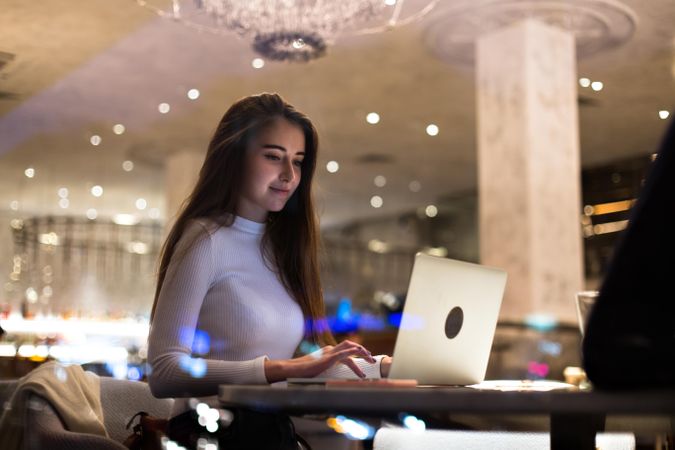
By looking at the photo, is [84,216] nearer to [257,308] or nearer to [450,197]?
[450,197]

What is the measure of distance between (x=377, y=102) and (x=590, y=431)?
21.9 feet

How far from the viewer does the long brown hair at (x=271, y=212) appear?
1.97 metres

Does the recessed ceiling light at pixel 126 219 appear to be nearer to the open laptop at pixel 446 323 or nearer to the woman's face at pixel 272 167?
the woman's face at pixel 272 167

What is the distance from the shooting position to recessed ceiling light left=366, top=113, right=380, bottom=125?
28.0 ft

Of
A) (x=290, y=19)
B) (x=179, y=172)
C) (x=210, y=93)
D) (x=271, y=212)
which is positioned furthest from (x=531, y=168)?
(x=179, y=172)

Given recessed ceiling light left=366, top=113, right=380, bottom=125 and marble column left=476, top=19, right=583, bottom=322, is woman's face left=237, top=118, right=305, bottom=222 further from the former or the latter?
recessed ceiling light left=366, top=113, right=380, bottom=125

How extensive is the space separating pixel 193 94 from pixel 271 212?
19.1 ft

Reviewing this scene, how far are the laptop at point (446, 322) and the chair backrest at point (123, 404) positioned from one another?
842 millimetres

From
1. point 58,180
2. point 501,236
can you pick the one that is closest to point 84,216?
point 58,180

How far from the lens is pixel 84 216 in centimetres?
1192

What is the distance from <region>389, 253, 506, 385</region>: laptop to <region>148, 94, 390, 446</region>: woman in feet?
0.55

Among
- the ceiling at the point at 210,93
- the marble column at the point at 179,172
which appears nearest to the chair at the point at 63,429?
the ceiling at the point at 210,93

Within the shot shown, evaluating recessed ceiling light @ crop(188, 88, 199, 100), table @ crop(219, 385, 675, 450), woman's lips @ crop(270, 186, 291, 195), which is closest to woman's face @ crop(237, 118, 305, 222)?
woman's lips @ crop(270, 186, 291, 195)

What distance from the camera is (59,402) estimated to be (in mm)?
1856
